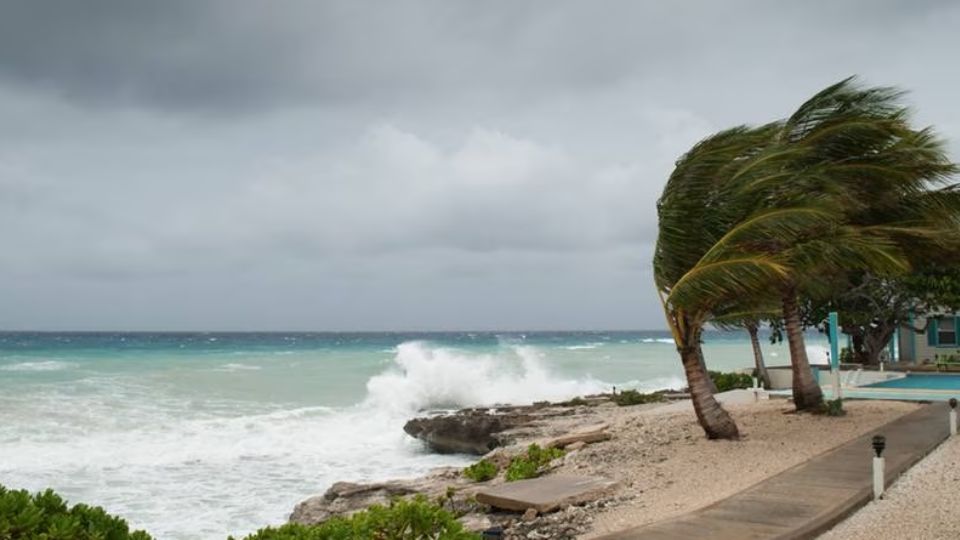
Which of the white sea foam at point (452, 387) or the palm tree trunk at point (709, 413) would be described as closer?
the palm tree trunk at point (709, 413)

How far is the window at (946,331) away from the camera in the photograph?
31547mm

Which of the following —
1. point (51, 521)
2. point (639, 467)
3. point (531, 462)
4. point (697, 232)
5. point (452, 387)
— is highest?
point (697, 232)

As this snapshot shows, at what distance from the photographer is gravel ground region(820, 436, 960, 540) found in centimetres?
762

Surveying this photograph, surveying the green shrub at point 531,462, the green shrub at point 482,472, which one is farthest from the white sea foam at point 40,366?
the green shrub at point 531,462

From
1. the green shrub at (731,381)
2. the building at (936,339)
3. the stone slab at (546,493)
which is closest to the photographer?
the stone slab at (546,493)

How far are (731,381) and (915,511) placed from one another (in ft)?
59.4

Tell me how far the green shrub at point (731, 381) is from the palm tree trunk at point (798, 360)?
378 inches

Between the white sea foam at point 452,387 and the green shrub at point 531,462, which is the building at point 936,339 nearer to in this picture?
the white sea foam at point 452,387

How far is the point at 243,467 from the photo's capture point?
19.2 metres

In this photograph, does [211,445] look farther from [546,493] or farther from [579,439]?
[546,493]

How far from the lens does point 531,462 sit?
13477 mm

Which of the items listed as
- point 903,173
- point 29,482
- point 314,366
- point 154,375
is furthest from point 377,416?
point 314,366

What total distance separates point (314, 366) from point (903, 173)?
49182mm

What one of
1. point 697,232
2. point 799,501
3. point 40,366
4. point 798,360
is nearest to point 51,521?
point 799,501
